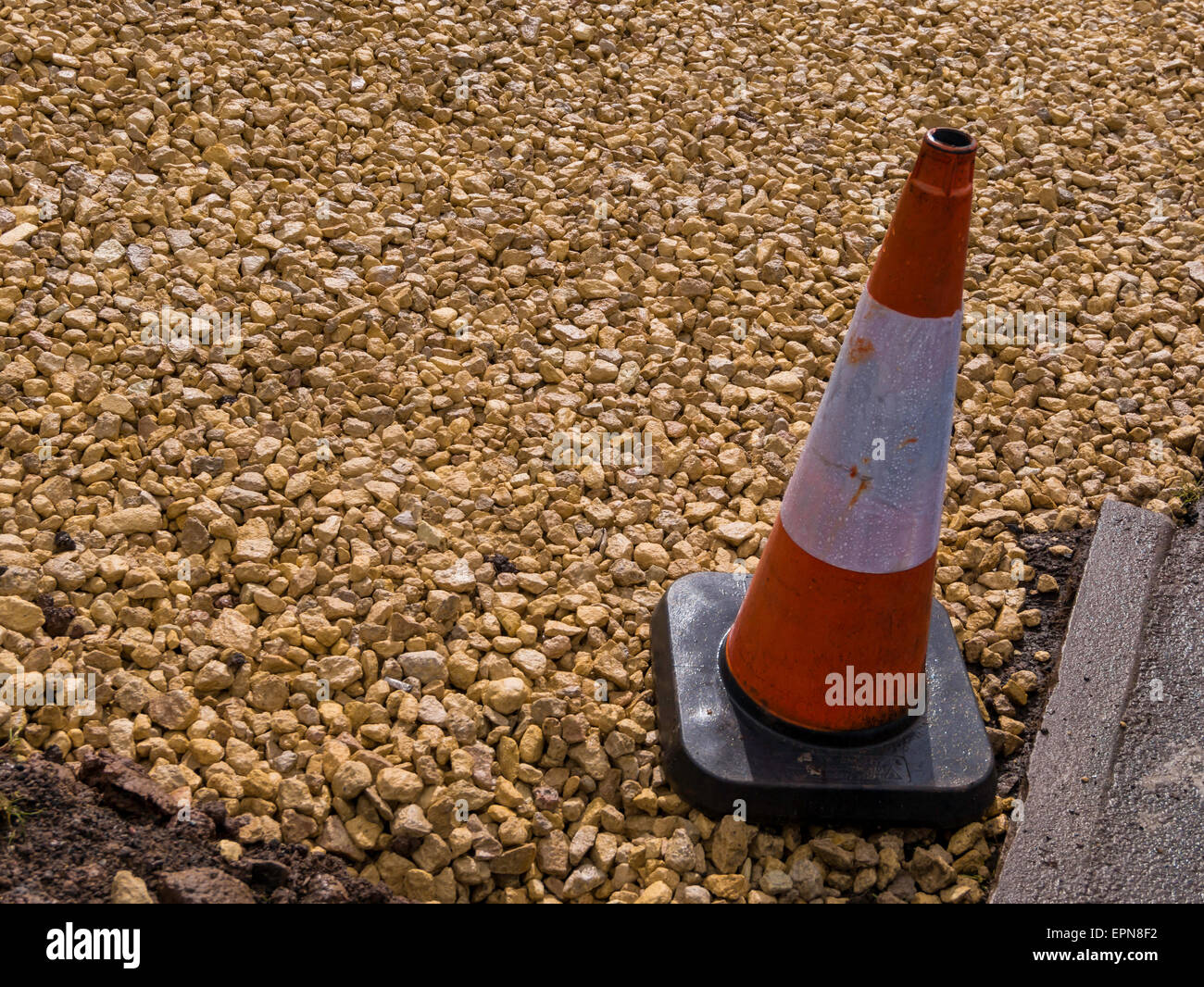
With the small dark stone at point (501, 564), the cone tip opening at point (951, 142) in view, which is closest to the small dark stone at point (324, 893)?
the small dark stone at point (501, 564)

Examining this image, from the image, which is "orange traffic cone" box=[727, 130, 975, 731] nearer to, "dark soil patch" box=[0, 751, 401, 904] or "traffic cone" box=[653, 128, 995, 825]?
"traffic cone" box=[653, 128, 995, 825]

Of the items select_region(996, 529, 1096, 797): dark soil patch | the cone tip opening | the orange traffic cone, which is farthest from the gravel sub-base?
the cone tip opening

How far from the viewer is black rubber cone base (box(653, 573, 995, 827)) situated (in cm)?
260

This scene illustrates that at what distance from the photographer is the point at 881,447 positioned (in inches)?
96.7

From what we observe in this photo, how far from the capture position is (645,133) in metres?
4.51

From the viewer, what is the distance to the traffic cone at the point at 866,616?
2373mm

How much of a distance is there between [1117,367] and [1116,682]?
136 cm

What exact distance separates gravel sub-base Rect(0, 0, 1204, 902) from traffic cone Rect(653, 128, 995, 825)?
123 millimetres

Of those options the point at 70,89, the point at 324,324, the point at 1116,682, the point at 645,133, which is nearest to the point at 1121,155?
the point at 645,133

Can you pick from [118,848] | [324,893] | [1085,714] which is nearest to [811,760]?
[1085,714]

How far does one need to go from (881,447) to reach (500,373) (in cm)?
147

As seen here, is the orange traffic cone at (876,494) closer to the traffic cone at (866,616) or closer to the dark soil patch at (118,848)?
the traffic cone at (866,616)

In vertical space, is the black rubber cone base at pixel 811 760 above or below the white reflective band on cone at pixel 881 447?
below

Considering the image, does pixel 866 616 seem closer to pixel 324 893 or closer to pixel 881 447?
pixel 881 447
